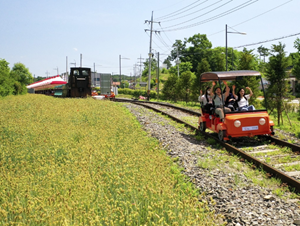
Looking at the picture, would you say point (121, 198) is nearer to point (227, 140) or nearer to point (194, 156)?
point (194, 156)

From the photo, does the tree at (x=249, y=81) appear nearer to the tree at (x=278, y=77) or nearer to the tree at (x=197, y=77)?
the tree at (x=278, y=77)

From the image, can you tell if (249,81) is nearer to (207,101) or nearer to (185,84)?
(207,101)

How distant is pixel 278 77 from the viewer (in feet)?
50.8

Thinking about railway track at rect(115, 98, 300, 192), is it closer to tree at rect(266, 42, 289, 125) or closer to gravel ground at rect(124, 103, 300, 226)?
gravel ground at rect(124, 103, 300, 226)

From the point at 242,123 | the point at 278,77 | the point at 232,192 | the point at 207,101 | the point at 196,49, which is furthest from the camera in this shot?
the point at 196,49

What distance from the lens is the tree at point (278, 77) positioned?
15352 mm

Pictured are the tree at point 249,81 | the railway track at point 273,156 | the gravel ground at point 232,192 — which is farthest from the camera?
the tree at point 249,81

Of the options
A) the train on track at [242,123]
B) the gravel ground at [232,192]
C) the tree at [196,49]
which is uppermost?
the tree at [196,49]

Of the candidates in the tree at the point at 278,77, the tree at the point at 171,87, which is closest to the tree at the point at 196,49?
the tree at the point at 171,87

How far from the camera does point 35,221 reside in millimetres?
3545

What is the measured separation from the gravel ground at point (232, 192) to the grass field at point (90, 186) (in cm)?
30

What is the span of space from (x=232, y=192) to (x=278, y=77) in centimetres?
1176

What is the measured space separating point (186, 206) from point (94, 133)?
633 centimetres

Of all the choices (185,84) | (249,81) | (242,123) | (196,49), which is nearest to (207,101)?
(242,123)
